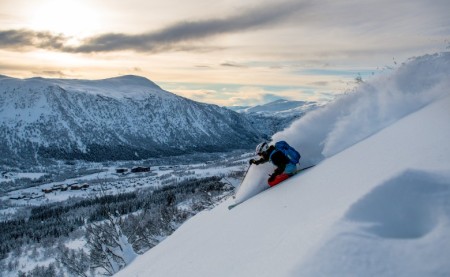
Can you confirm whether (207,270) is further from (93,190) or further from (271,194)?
(93,190)

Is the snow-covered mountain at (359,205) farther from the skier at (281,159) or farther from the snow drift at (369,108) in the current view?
the skier at (281,159)

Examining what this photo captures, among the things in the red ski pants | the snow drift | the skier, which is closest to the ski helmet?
the skier

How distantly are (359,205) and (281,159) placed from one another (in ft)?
16.4

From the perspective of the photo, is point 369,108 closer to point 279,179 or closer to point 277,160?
point 277,160

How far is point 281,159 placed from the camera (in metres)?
9.07

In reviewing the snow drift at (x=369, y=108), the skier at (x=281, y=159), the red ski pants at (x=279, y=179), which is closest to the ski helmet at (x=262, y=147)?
the skier at (x=281, y=159)

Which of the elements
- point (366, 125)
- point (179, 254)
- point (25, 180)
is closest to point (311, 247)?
point (179, 254)

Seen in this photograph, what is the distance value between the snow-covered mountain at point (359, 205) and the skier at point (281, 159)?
64 centimetres

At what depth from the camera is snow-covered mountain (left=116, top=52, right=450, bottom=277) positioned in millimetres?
3402

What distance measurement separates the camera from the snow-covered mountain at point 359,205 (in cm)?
340

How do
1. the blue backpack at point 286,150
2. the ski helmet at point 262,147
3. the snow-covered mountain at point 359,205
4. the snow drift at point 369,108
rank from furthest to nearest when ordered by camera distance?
1. the ski helmet at point 262,147
2. the blue backpack at point 286,150
3. the snow drift at point 369,108
4. the snow-covered mountain at point 359,205

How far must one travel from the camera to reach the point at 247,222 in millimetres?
6648

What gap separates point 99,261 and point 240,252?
12297 millimetres

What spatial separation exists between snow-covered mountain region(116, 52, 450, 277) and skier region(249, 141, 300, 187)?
0.64m
